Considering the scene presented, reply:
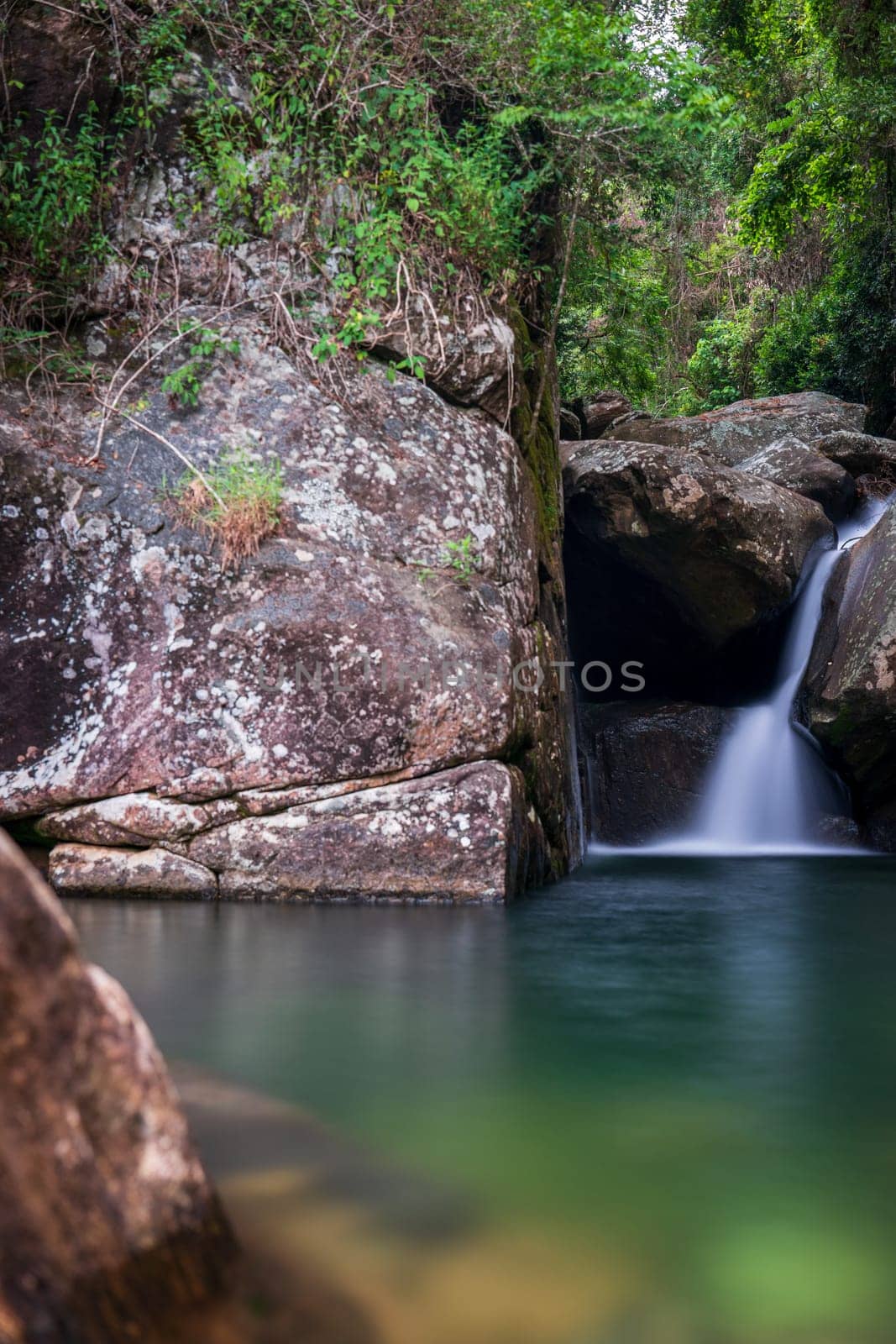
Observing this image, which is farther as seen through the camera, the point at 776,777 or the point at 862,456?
the point at 862,456

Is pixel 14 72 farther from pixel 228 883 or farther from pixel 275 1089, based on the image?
pixel 275 1089

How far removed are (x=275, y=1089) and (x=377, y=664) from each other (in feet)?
9.74

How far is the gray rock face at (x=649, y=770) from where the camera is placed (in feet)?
29.2

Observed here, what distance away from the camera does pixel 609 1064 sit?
264 centimetres

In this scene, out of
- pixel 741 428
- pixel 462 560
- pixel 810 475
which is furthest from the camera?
pixel 741 428

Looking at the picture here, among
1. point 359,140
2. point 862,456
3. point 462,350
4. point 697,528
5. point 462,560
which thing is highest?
point 359,140

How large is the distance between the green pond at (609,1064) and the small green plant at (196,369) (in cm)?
284

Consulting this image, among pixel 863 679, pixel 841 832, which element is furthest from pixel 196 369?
pixel 841 832

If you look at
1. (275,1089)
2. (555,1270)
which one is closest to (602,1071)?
(275,1089)

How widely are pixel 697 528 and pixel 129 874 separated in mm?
5599

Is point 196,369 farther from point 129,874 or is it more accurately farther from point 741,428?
point 741,428

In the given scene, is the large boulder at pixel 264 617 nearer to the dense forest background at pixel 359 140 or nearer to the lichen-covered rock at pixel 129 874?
the lichen-covered rock at pixel 129 874

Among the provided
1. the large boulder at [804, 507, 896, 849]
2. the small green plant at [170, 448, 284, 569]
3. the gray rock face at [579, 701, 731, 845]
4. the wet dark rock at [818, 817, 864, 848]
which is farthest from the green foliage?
the wet dark rock at [818, 817, 864, 848]

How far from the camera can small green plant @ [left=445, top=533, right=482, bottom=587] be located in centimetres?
570
